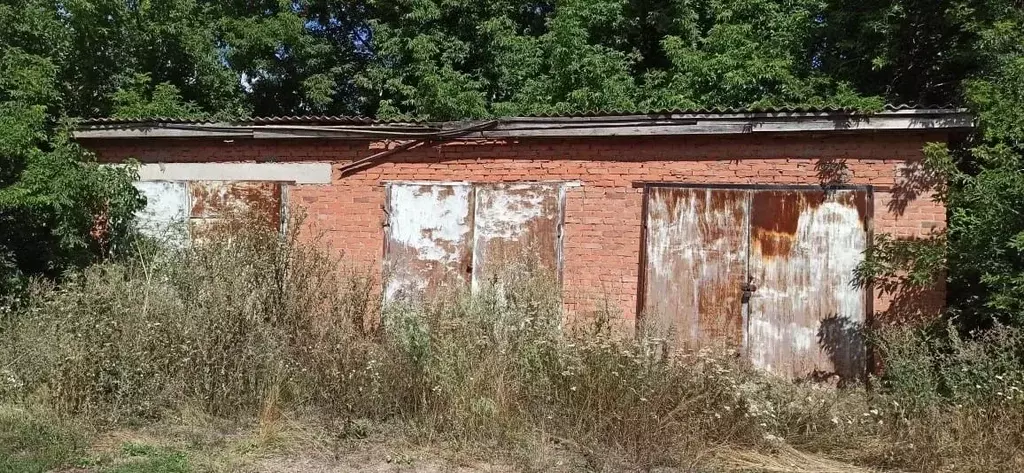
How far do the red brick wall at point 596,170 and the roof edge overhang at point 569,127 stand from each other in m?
0.17

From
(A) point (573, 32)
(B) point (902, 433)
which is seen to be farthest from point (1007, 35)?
(A) point (573, 32)

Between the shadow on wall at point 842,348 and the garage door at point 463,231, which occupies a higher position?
the garage door at point 463,231

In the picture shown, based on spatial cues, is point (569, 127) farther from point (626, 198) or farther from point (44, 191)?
point (44, 191)

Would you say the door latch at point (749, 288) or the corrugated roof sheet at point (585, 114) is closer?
the corrugated roof sheet at point (585, 114)

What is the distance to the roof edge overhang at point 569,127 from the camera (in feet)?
21.2

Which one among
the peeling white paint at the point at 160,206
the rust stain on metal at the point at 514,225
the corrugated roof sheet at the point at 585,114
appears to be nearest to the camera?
the corrugated roof sheet at the point at 585,114

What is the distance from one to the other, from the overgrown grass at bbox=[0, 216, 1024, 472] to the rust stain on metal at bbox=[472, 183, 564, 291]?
134 centimetres

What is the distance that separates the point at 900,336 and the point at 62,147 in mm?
8014

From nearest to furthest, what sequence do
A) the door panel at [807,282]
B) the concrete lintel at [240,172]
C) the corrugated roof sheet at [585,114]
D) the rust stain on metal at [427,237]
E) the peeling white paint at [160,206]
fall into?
the corrugated roof sheet at [585,114]
the door panel at [807,282]
the rust stain on metal at [427,237]
the concrete lintel at [240,172]
the peeling white paint at [160,206]

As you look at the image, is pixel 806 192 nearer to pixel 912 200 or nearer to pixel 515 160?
pixel 912 200

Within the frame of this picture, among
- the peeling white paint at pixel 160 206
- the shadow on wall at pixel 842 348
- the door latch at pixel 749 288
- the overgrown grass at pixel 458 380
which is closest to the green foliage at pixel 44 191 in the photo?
the peeling white paint at pixel 160 206

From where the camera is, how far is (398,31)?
1309 cm

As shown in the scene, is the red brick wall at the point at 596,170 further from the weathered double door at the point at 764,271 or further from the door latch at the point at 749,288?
the door latch at the point at 749,288

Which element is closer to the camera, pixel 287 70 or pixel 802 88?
pixel 802 88
